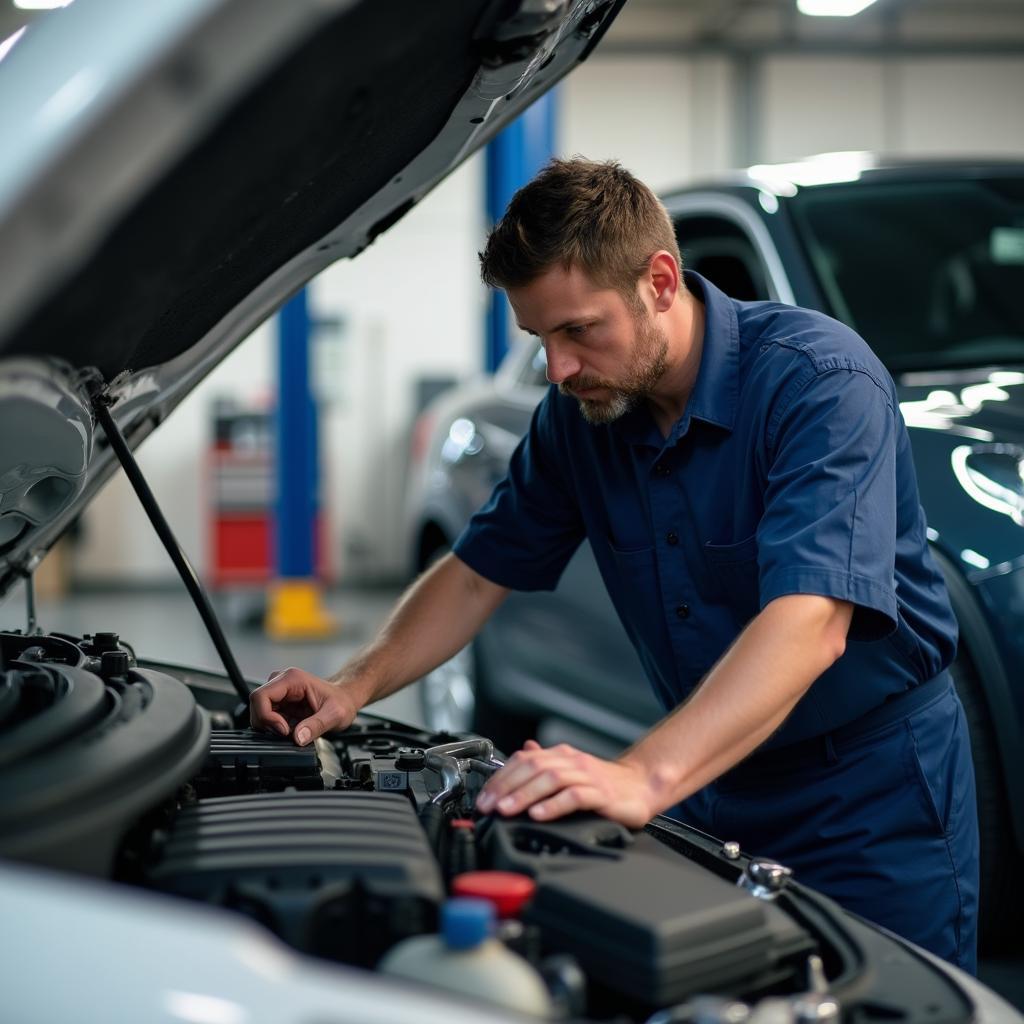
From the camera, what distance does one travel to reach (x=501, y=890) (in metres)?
1.01

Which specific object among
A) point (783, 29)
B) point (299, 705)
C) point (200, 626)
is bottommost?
point (200, 626)

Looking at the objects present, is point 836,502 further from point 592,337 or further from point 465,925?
point 465,925

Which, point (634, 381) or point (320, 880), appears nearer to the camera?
point (320, 880)

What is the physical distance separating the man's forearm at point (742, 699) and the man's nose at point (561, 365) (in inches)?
16.7

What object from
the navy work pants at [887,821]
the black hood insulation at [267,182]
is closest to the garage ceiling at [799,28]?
the black hood insulation at [267,182]

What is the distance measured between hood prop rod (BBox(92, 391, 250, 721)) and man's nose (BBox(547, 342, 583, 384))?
512 mm

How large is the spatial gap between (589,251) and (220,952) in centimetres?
101

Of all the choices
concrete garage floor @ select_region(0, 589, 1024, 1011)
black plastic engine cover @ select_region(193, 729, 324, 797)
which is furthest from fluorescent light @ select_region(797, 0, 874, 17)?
black plastic engine cover @ select_region(193, 729, 324, 797)

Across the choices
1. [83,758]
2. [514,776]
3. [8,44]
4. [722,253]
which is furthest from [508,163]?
[83,758]

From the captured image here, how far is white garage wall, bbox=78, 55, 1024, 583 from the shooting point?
9.02 meters

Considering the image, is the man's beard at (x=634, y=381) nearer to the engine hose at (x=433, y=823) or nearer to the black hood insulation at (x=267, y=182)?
the black hood insulation at (x=267, y=182)

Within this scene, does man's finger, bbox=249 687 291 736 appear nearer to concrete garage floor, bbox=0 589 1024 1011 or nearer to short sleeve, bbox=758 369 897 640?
short sleeve, bbox=758 369 897 640

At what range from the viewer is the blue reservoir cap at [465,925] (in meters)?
0.87

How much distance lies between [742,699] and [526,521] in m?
0.72
